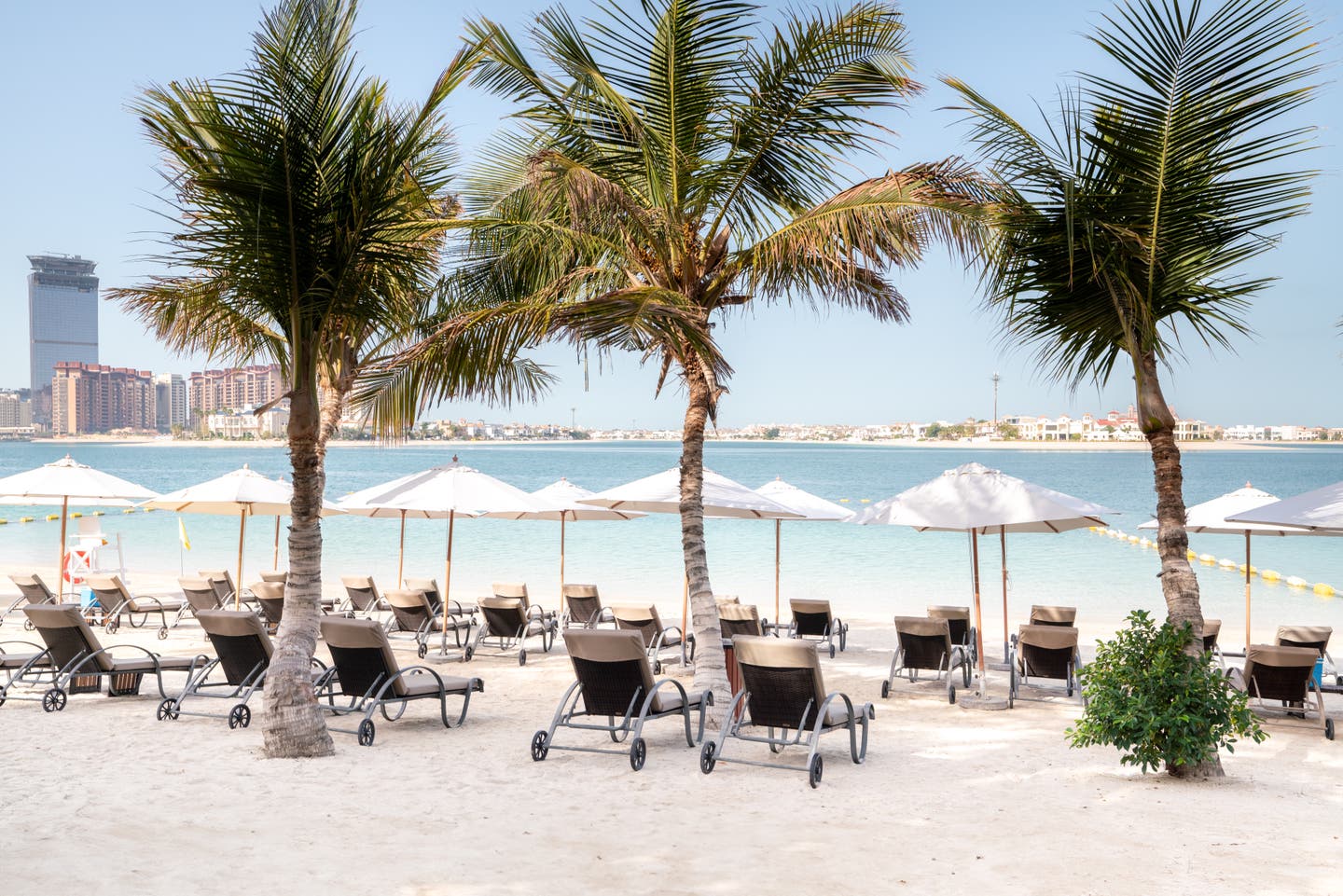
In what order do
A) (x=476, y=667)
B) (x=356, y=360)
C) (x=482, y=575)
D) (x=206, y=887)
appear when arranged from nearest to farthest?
(x=206, y=887), (x=356, y=360), (x=476, y=667), (x=482, y=575)

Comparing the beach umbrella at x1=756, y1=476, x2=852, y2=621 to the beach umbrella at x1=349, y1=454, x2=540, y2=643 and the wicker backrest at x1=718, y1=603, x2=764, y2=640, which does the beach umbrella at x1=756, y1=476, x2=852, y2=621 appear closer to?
the wicker backrest at x1=718, y1=603, x2=764, y2=640

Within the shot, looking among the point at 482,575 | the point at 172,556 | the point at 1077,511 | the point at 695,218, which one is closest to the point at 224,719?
the point at 695,218

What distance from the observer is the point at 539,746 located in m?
6.77

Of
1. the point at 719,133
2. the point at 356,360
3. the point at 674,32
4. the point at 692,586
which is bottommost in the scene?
the point at 692,586

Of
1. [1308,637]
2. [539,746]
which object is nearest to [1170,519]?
[539,746]

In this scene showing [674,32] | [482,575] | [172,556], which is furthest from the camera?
[172,556]

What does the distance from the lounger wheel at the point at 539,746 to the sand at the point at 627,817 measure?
15 centimetres

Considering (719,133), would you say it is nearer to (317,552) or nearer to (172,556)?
(317,552)

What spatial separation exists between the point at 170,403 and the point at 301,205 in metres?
193

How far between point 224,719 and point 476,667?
332 centimetres

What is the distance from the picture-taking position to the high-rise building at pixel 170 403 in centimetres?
17810

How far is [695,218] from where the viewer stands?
26.0ft

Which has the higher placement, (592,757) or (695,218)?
(695,218)

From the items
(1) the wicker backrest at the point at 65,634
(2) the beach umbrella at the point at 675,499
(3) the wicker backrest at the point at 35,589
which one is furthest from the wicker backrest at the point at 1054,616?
(3) the wicker backrest at the point at 35,589
